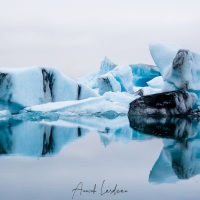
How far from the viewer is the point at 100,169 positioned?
3979 millimetres

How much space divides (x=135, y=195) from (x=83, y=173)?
0.98 m

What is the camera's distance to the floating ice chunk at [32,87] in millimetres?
14422

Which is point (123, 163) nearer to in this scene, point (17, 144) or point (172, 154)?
point (172, 154)

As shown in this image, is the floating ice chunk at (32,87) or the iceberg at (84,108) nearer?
the iceberg at (84,108)

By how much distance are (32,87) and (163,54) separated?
5.12 m

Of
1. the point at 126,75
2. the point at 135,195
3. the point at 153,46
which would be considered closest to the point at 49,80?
the point at 153,46

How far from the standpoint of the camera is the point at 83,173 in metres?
3.77

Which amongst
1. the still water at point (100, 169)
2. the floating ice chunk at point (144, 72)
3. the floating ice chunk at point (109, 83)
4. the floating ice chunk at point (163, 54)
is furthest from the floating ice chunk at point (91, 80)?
the still water at point (100, 169)

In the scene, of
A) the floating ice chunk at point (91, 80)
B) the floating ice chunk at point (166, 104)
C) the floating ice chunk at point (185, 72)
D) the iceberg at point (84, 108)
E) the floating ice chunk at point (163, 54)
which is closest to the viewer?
the floating ice chunk at point (166, 104)

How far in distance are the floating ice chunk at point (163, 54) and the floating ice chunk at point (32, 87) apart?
11.7ft

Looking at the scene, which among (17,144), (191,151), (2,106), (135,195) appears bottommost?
(2,106)

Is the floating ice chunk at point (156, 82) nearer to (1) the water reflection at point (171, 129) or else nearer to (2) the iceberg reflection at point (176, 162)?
(1) the water reflection at point (171, 129)

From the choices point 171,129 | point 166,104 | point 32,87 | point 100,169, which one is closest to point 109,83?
point 32,87
